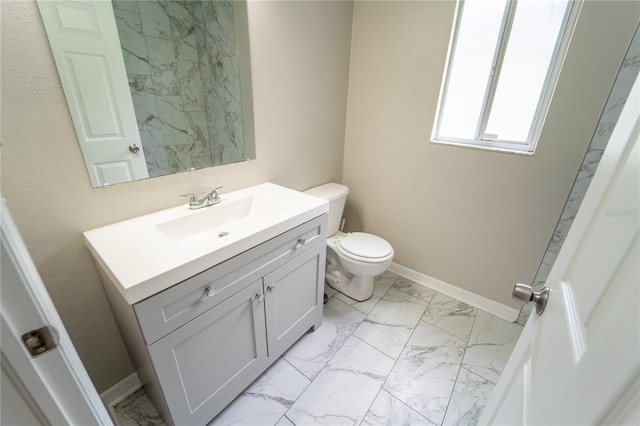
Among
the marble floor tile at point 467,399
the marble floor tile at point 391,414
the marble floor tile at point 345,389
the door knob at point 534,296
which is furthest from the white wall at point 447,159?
the door knob at point 534,296

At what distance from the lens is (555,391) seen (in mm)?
477

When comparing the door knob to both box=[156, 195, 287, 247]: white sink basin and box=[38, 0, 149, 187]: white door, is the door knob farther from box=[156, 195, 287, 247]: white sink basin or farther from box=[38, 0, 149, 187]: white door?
box=[38, 0, 149, 187]: white door

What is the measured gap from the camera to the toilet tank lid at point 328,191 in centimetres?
191

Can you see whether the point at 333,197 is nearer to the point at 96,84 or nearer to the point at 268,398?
the point at 268,398

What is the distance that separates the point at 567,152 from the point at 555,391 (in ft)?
4.58

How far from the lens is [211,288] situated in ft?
3.16

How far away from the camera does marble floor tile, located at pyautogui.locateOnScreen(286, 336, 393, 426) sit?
125 centimetres

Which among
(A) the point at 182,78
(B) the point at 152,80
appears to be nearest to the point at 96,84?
(B) the point at 152,80

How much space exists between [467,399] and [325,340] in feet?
2.55

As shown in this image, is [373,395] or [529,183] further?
[529,183]

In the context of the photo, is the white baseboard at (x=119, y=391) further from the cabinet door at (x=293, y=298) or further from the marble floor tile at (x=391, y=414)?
the marble floor tile at (x=391, y=414)

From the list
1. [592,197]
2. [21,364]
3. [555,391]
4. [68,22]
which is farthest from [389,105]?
[21,364]

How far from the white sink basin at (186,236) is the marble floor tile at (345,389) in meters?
0.84

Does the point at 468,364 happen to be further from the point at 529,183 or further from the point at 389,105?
the point at 389,105
